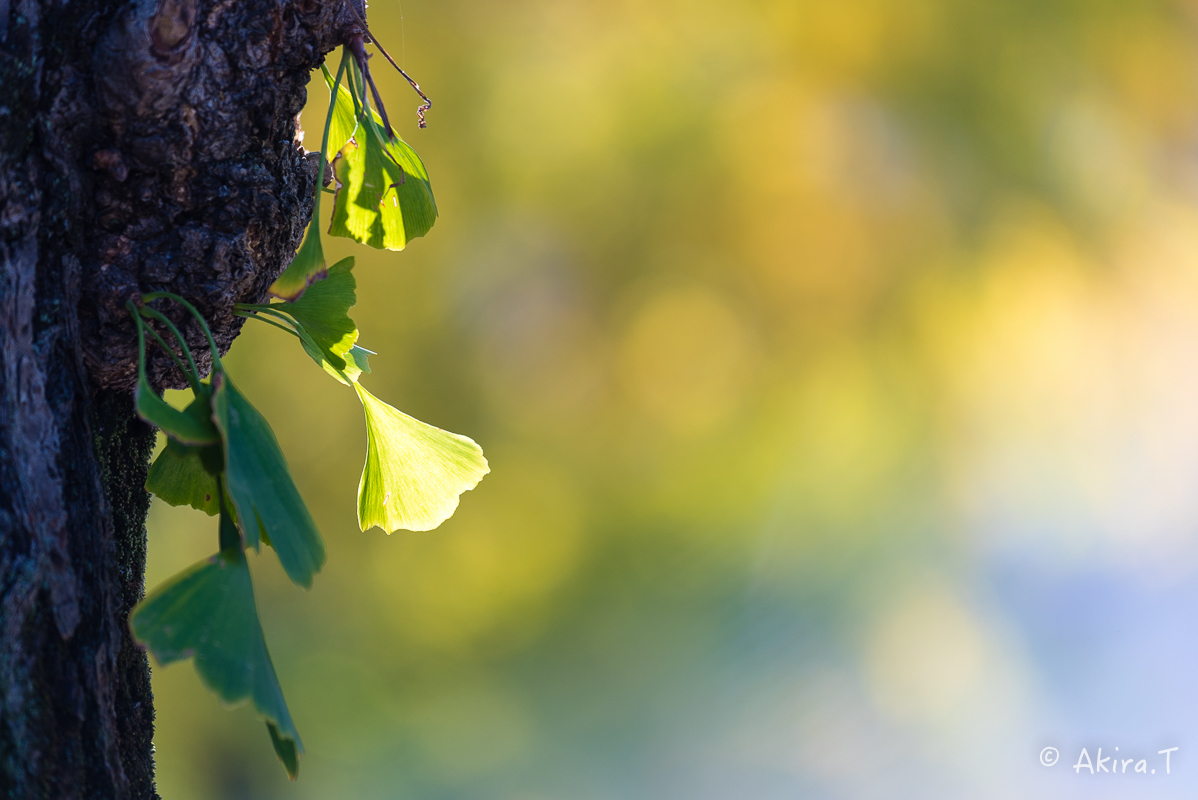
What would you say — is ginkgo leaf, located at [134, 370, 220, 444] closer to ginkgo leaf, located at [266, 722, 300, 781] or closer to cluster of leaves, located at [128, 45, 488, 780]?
cluster of leaves, located at [128, 45, 488, 780]

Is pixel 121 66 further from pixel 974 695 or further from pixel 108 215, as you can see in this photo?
pixel 974 695

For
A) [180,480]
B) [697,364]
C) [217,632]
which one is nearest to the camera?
[217,632]

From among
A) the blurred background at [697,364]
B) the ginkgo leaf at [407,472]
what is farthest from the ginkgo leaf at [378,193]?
the blurred background at [697,364]

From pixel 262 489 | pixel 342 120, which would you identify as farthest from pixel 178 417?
pixel 342 120

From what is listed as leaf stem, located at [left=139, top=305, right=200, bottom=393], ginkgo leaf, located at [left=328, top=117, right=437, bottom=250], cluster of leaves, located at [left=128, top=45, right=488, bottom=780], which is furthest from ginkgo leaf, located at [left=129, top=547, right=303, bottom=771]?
ginkgo leaf, located at [left=328, top=117, right=437, bottom=250]

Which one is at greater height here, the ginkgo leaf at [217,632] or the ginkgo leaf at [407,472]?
the ginkgo leaf at [407,472]

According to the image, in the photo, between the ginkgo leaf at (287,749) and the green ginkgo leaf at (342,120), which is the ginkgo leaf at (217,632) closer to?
the ginkgo leaf at (287,749)

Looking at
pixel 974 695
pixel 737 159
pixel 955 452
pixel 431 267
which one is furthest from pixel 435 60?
pixel 974 695

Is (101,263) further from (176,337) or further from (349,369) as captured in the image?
(349,369)
